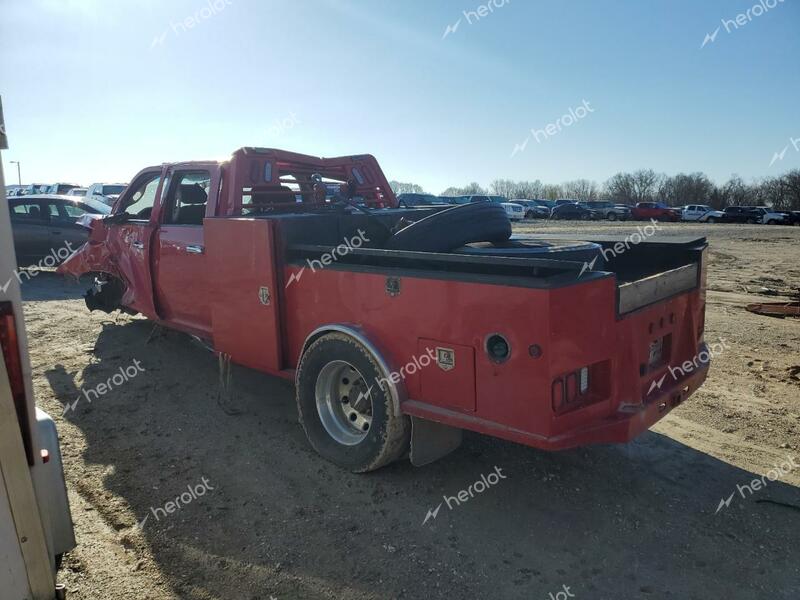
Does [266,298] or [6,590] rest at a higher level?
[266,298]

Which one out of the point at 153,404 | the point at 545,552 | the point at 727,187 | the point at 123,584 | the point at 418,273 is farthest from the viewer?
the point at 727,187

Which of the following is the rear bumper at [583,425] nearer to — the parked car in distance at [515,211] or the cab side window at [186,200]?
the cab side window at [186,200]

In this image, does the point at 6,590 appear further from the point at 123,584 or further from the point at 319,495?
the point at 319,495

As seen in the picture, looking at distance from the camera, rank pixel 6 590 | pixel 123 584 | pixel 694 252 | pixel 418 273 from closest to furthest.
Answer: pixel 6 590 → pixel 123 584 → pixel 418 273 → pixel 694 252

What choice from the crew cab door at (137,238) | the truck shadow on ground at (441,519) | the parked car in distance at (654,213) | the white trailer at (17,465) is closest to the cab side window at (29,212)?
the crew cab door at (137,238)

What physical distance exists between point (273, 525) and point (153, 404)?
7.64ft

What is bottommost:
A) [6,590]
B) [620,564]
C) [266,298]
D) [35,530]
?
[620,564]

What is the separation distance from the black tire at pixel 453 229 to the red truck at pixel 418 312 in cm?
1

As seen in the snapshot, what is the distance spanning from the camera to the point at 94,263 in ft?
22.9

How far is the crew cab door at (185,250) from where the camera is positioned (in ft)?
17.3

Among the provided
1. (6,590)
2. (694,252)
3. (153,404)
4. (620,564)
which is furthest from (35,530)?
(694,252)

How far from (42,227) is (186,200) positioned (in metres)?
8.40

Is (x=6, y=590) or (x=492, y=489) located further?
(x=492, y=489)

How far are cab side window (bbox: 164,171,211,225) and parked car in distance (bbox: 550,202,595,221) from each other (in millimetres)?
43527
